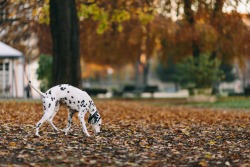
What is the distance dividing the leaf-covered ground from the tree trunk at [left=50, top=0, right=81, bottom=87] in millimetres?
5889

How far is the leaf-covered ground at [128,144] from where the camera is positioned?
10.5 metres

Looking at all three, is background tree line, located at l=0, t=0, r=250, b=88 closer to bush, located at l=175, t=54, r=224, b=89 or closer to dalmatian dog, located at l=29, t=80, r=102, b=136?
bush, located at l=175, t=54, r=224, b=89

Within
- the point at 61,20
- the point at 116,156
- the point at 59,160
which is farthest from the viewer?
the point at 61,20

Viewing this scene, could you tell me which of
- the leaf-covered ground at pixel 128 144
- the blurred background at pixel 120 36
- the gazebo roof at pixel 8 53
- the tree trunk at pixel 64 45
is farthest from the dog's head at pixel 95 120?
the gazebo roof at pixel 8 53

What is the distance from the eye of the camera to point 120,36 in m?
46.3

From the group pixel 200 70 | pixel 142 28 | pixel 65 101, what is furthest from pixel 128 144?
pixel 142 28

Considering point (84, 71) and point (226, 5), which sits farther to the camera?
point (84, 71)

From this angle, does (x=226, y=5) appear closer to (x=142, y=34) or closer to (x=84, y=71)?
(x=142, y=34)

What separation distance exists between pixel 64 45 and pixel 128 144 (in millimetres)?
11781

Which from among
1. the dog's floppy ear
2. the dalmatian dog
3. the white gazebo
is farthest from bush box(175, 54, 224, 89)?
the dalmatian dog

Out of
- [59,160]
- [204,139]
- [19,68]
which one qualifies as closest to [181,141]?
[204,139]

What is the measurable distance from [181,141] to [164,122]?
517cm

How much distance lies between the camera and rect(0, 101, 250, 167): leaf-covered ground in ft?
34.3

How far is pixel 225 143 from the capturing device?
13344 mm
